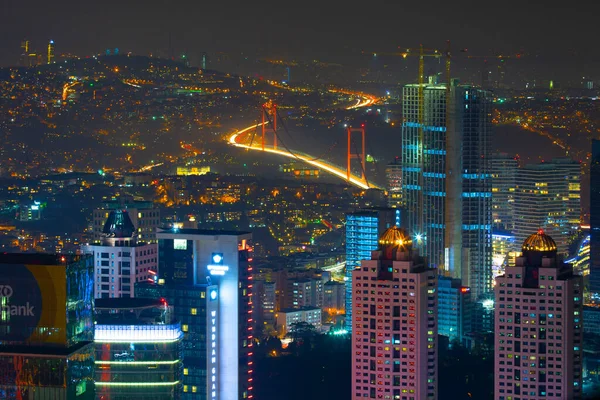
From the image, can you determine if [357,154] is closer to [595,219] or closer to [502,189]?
[502,189]

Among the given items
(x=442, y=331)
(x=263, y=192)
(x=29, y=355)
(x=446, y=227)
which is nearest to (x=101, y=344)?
(x=29, y=355)

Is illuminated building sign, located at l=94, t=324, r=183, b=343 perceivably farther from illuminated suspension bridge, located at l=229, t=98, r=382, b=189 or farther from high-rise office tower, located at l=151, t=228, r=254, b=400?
illuminated suspension bridge, located at l=229, t=98, r=382, b=189

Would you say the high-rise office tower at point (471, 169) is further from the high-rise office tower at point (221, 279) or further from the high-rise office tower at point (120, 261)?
the high-rise office tower at point (221, 279)

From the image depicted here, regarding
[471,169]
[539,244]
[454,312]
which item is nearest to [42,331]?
[539,244]

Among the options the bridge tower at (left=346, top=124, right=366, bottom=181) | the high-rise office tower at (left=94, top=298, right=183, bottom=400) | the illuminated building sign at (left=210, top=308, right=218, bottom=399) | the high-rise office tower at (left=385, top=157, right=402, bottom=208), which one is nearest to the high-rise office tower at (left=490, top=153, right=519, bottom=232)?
the high-rise office tower at (left=385, top=157, right=402, bottom=208)

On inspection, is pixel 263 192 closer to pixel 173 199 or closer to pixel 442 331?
pixel 173 199
